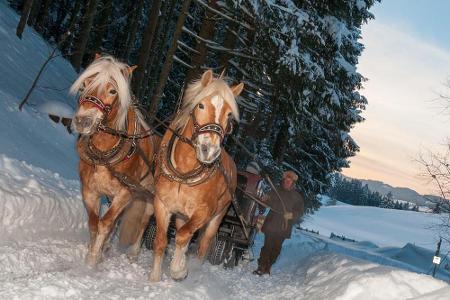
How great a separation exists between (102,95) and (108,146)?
0.68 metres

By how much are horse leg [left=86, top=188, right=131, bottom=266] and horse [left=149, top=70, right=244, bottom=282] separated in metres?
0.54

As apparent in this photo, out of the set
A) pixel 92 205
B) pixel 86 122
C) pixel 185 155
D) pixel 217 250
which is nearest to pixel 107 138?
pixel 86 122

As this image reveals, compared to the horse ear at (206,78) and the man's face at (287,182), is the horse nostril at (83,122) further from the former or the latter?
the man's face at (287,182)

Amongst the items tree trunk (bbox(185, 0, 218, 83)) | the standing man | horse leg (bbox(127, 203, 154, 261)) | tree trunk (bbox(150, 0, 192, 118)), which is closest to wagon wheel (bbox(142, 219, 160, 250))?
horse leg (bbox(127, 203, 154, 261))

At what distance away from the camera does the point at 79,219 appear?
7359 millimetres

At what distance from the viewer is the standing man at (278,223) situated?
9000 millimetres

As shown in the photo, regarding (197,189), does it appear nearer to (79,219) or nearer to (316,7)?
(79,219)

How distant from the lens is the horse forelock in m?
5.42

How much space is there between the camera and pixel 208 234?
674cm

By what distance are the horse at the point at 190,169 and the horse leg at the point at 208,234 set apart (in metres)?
0.72

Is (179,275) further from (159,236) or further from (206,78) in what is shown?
(206,78)

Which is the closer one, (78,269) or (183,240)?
(78,269)

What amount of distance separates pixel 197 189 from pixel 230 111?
3.27 feet

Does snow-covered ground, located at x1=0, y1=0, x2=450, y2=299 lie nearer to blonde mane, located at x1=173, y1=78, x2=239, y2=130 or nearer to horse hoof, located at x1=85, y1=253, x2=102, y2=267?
horse hoof, located at x1=85, y1=253, x2=102, y2=267
